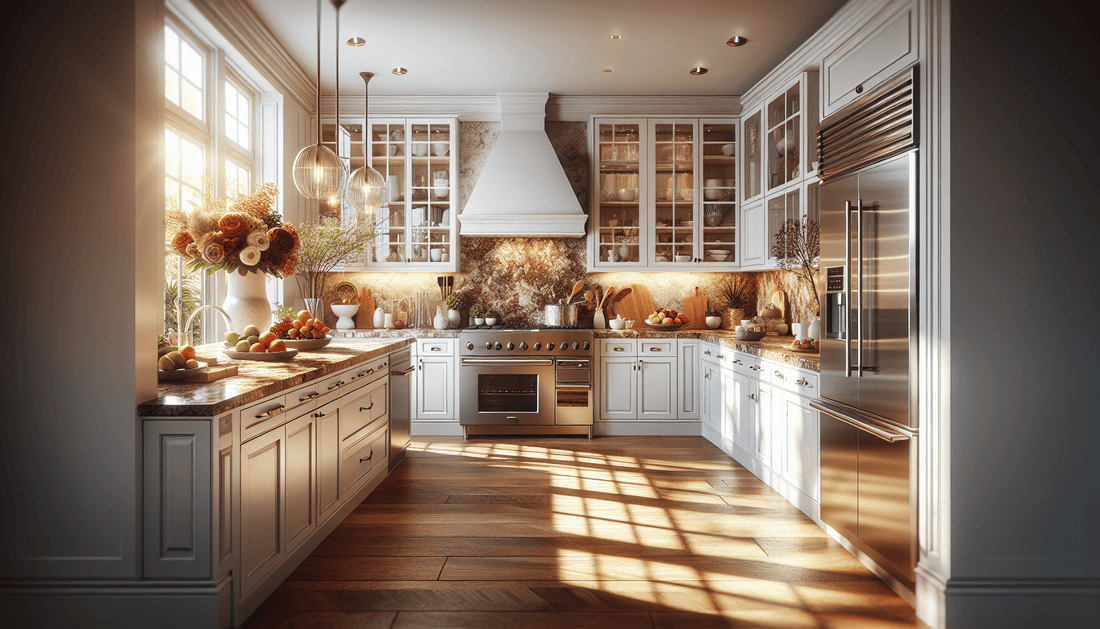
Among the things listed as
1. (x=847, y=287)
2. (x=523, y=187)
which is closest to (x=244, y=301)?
(x=523, y=187)

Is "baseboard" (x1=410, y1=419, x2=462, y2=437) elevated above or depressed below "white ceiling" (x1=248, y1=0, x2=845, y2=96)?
below

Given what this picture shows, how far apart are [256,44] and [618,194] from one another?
321 centimetres

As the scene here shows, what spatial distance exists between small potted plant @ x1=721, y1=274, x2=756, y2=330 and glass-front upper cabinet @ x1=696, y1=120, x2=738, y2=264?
1.35ft

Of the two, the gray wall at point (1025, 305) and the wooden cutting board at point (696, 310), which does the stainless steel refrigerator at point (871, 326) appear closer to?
the gray wall at point (1025, 305)

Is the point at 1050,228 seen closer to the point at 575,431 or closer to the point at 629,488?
the point at 629,488

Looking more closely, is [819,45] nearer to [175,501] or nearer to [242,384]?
[242,384]

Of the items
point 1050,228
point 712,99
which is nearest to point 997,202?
point 1050,228

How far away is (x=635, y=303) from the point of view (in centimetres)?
614

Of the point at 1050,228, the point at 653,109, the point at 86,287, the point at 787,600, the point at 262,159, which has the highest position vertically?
the point at 653,109

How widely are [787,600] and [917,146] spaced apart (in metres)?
1.90

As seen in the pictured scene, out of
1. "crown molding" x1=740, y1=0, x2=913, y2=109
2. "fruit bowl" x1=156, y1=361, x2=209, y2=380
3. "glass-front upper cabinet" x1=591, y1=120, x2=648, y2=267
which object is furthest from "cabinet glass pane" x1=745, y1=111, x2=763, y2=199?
"fruit bowl" x1=156, y1=361, x2=209, y2=380

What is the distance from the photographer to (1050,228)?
223 cm

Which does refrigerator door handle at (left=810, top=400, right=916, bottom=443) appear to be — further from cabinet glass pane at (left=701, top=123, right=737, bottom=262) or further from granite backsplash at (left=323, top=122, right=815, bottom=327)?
granite backsplash at (left=323, top=122, right=815, bottom=327)

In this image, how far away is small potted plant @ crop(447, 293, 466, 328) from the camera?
580 centimetres
